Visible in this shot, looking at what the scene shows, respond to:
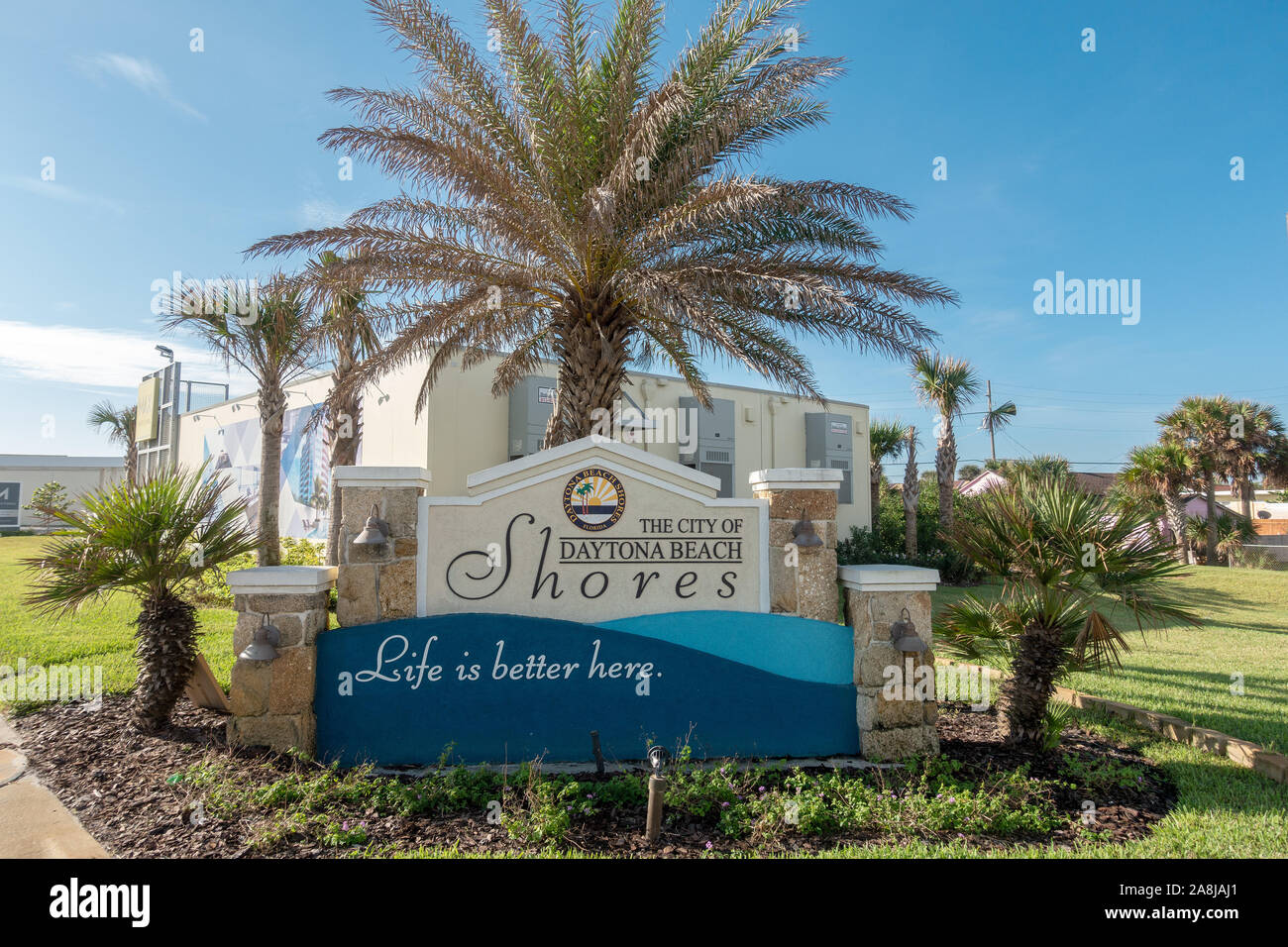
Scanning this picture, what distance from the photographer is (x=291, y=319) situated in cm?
1428

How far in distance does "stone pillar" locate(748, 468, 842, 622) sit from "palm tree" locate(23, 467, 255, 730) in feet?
15.3

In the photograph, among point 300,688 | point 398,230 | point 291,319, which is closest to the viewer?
point 300,688

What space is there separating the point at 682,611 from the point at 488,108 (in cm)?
560

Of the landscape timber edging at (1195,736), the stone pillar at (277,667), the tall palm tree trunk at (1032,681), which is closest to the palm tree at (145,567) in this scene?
the stone pillar at (277,667)

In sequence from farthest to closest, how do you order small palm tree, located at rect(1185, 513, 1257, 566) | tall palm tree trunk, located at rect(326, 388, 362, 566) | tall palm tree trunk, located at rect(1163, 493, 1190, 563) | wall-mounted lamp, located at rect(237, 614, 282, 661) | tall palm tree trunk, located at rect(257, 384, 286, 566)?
tall palm tree trunk, located at rect(1163, 493, 1190, 563), small palm tree, located at rect(1185, 513, 1257, 566), tall palm tree trunk, located at rect(257, 384, 286, 566), tall palm tree trunk, located at rect(326, 388, 362, 566), wall-mounted lamp, located at rect(237, 614, 282, 661)

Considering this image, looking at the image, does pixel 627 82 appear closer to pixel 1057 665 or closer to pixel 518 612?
pixel 518 612

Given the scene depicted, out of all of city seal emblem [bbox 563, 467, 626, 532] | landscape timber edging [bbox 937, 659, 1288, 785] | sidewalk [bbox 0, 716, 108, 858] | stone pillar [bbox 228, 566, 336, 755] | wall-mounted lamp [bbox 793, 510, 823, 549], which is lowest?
landscape timber edging [bbox 937, 659, 1288, 785]

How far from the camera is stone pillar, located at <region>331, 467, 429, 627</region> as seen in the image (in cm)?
546

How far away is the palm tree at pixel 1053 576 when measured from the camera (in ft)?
18.0

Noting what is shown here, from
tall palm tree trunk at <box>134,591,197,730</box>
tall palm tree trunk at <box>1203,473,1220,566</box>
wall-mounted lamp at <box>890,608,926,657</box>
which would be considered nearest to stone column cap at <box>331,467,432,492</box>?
tall palm tree trunk at <box>134,591,197,730</box>

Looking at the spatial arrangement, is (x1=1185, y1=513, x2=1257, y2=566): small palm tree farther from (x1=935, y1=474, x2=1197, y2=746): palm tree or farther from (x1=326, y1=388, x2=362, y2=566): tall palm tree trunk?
(x1=326, y1=388, x2=362, y2=566): tall palm tree trunk
